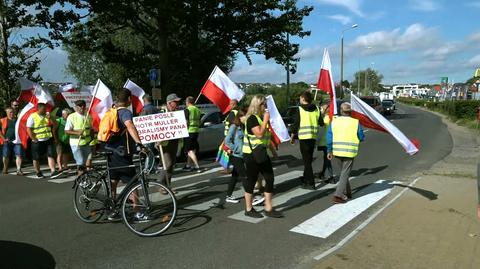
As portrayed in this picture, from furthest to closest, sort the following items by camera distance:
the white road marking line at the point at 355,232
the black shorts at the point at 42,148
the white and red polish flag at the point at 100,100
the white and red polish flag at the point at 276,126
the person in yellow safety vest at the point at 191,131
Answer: the person in yellow safety vest at the point at 191,131, the black shorts at the point at 42,148, the white and red polish flag at the point at 276,126, the white and red polish flag at the point at 100,100, the white road marking line at the point at 355,232

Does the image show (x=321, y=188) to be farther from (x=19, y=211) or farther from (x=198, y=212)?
(x=19, y=211)

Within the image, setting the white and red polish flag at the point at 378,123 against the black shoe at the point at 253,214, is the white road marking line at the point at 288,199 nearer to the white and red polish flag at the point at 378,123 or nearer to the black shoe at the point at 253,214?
the black shoe at the point at 253,214

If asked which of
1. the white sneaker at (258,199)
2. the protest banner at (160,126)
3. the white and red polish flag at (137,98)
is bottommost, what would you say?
the white sneaker at (258,199)

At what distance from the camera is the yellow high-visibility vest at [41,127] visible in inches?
410

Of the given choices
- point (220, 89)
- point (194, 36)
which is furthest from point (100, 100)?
point (194, 36)

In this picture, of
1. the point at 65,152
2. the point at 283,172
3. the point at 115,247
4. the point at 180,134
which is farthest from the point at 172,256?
the point at 65,152

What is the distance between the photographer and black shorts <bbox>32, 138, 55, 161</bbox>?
10523 millimetres

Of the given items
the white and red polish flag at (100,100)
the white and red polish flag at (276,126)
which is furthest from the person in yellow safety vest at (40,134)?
the white and red polish flag at (276,126)

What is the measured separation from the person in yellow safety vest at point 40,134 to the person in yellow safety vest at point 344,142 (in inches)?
249

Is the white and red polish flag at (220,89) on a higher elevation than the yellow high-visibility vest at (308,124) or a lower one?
higher

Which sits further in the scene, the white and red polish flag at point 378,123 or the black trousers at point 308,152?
the black trousers at point 308,152

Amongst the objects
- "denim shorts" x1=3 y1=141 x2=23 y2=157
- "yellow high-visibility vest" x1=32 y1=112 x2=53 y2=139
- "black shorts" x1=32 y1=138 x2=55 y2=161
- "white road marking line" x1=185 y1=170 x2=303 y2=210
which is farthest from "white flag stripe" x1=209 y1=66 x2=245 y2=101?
"denim shorts" x1=3 y1=141 x2=23 y2=157

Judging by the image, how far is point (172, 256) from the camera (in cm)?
515

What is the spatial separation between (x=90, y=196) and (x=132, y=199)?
0.74m
